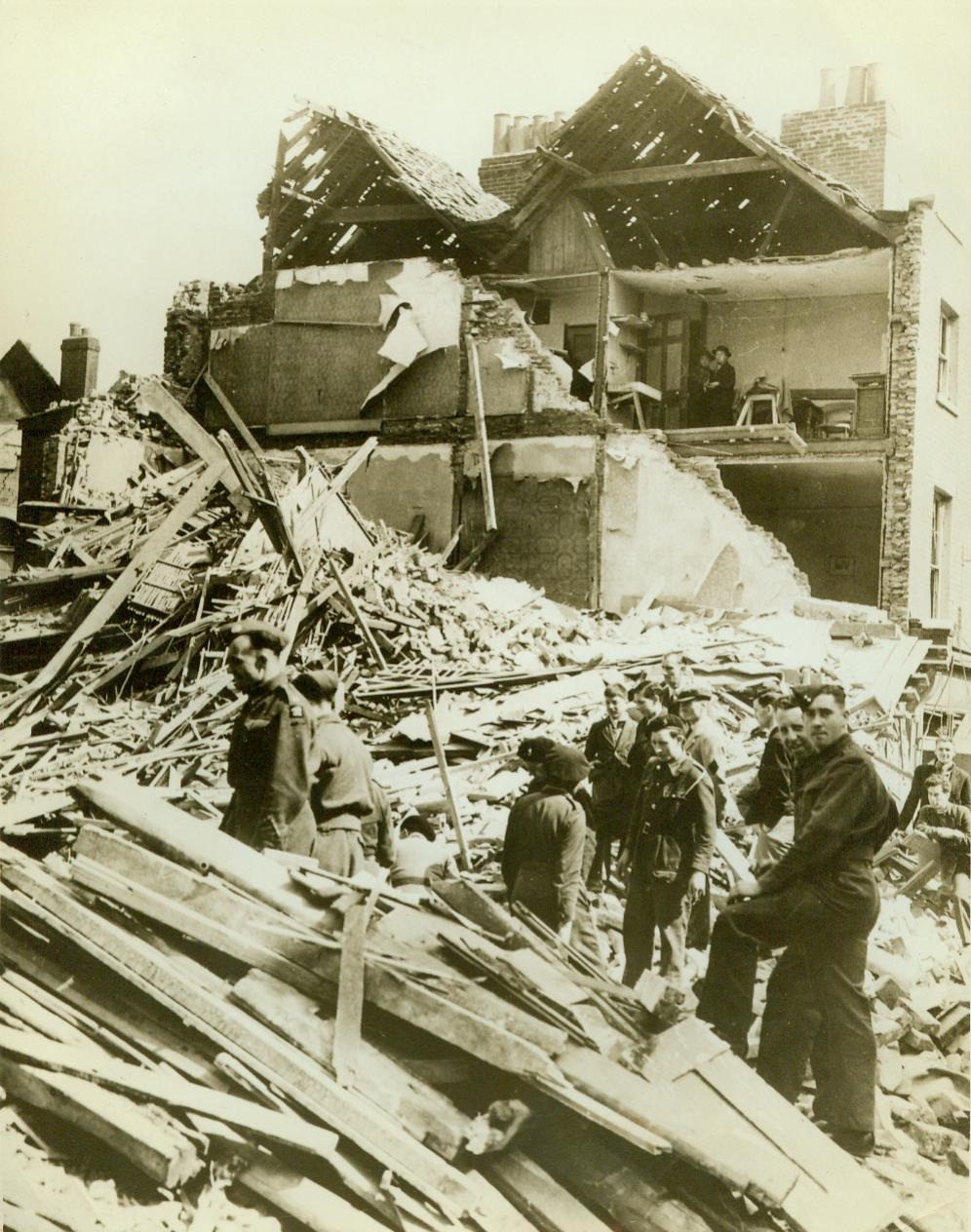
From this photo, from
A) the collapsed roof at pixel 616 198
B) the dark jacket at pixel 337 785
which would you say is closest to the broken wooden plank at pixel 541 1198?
the dark jacket at pixel 337 785

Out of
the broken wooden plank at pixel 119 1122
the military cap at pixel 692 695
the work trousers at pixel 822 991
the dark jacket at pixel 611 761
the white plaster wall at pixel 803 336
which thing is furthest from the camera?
the white plaster wall at pixel 803 336

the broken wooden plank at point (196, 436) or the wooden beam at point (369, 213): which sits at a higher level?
the wooden beam at point (369, 213)

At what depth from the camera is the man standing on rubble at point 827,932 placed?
3.93 m

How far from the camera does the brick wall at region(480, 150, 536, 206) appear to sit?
1652cm

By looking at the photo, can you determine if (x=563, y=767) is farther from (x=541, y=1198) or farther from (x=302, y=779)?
(x=541, y=1198)

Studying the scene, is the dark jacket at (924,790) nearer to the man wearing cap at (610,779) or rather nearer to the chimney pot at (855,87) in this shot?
the man wearing cap at (610,779)

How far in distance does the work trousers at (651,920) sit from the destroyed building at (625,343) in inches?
236

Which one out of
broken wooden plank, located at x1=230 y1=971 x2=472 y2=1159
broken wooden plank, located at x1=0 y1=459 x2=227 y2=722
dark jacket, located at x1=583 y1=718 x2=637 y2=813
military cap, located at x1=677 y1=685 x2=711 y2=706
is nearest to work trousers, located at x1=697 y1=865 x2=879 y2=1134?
dark jacket, located at x1=583 y1=718 x2=637 y2=813

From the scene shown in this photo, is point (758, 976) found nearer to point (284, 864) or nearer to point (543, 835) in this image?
point (543, 835)

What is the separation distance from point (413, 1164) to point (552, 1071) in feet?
1.64

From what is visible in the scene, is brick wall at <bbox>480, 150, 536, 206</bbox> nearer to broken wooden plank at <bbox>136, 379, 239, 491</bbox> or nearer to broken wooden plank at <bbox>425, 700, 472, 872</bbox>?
broken wooden plank at <bbox>136, 379, 239, 491</bbox>

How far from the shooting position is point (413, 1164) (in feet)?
11.2

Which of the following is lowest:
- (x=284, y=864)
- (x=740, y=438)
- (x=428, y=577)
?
(x=284, y=864)

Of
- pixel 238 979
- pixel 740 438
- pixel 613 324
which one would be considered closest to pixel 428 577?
pixel 238 979
